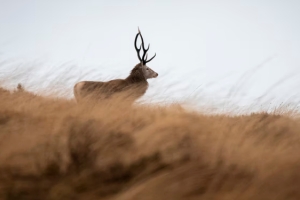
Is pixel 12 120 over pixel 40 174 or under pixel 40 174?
over

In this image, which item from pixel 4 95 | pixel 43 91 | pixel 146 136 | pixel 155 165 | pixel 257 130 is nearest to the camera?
pixel 155 165

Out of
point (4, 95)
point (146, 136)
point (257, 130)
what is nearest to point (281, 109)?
point (257, 130)

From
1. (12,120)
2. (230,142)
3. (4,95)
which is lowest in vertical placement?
(230,142)

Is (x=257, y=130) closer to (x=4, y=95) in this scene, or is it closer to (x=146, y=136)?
(x=146, y=136)

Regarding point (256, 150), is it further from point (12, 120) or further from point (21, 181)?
point (12, 120)

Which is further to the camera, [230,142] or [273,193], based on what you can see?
[230,142]

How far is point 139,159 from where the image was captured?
44.1 inches

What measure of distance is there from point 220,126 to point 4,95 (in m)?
1.06

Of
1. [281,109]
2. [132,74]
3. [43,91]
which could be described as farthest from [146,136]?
[132,74]

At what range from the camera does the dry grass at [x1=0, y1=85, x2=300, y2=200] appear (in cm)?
97

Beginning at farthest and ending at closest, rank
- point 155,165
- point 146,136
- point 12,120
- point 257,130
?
point 257,130, point 12,120, point 146,136, point 155,165

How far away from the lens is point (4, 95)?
177 cm

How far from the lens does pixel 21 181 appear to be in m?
1.01

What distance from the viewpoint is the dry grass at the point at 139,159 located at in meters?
0.97
